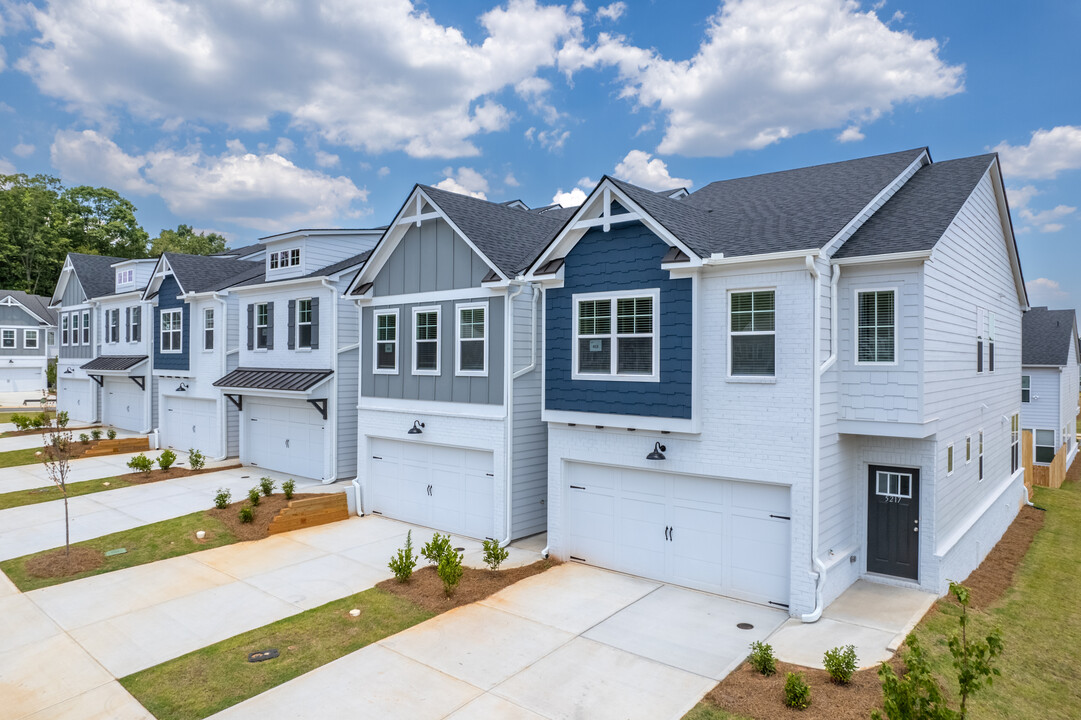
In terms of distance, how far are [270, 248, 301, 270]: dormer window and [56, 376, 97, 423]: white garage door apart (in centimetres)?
1868

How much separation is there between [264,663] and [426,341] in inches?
324

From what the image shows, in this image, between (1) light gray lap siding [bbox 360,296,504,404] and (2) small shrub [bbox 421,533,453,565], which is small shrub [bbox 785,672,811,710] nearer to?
(2) small shrub [bbox 421,533,453,565]

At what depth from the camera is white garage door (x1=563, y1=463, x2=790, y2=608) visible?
33.3 feet

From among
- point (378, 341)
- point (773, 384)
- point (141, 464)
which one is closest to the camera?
point (773, 384)

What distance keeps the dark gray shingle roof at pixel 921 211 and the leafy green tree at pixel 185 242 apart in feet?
243

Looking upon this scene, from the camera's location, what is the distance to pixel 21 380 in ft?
174

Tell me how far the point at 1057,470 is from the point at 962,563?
1553cm

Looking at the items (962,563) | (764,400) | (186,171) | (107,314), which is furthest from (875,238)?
(186,171)

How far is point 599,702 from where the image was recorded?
7203mm

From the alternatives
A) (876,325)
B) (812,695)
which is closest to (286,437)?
(876,325)

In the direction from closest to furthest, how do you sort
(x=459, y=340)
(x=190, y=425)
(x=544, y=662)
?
(x=544, y=662), (x=459, y=340), (x=190, y=425)

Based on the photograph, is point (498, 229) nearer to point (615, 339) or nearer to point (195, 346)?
point (615, 339)

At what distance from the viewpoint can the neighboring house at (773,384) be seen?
9836 mm

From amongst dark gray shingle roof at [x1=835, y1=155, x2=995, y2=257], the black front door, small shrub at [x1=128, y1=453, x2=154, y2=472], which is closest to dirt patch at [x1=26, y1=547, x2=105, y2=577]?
small shrub at [x1=128, y1=453, x2=154, y2=472]
